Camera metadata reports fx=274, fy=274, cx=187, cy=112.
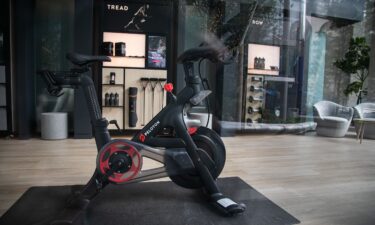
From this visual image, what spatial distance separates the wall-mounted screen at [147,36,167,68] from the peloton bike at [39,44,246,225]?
5.94ft

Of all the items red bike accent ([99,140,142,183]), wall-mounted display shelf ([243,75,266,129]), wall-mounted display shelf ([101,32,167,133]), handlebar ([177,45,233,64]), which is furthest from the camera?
wall-mounted display shelf ([243,75,266,129])

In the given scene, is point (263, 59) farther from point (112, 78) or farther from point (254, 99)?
point (112, 78)

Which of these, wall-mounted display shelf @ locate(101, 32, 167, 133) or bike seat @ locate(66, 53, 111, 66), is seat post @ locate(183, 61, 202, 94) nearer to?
bike seat @ locate(66, 53, 111, 66)

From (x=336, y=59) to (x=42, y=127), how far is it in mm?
3789

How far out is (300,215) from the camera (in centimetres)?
185

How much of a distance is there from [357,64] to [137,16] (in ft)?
9.87

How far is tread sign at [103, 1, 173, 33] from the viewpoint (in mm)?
3973

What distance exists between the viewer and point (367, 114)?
2.80m

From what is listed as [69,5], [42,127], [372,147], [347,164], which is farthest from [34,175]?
[372,147]

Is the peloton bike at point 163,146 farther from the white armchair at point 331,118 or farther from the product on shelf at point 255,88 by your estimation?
the product on shelf at point 255,88

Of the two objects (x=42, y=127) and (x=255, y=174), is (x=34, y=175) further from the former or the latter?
(x=255, y=174)

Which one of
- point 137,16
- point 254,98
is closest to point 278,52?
point 254,98

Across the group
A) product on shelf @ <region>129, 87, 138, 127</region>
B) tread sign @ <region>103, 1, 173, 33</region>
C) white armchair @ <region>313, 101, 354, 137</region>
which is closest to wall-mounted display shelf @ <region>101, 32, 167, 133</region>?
product on shelf @ <region>129, 87, 138, 127</region>

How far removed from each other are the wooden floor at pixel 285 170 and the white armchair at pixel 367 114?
1.06 ft
